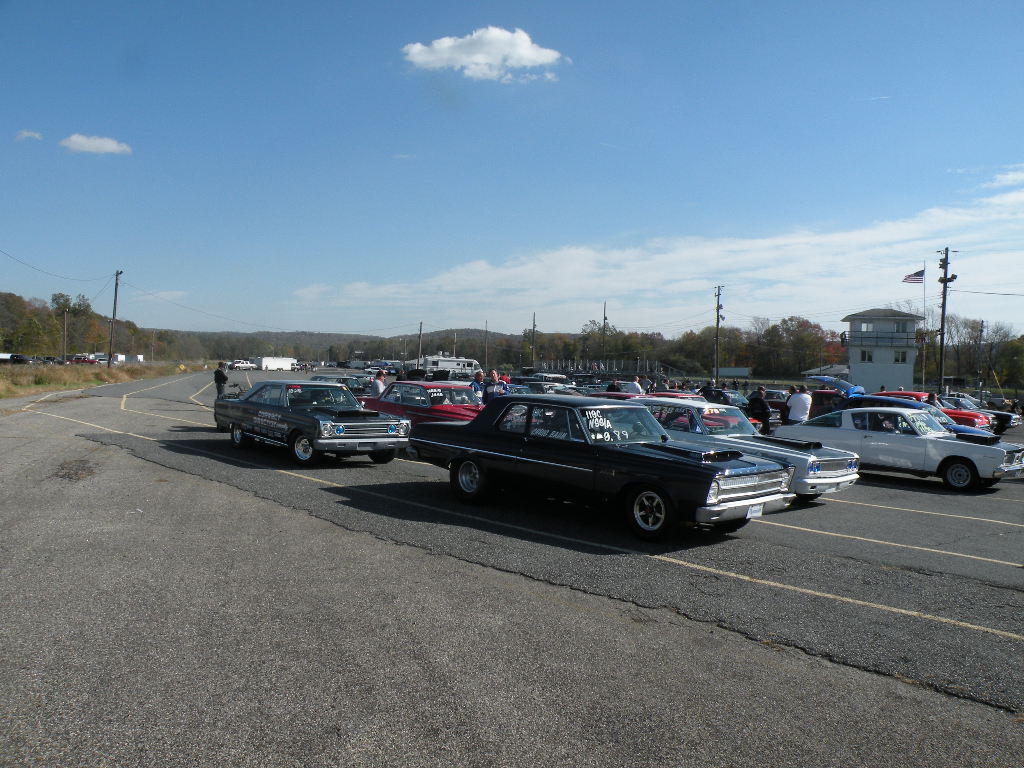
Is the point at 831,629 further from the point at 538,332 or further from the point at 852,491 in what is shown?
the point at 538,332

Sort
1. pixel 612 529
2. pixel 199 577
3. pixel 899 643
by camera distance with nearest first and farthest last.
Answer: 1. pixel 899 643
2. pixel 199 577
3. pixel 612 529

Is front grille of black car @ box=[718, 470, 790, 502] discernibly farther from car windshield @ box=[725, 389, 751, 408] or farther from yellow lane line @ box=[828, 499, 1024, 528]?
car windshield @ box=[725, 389, 751, 408]

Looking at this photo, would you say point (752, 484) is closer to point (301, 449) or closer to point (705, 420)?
point (705, 420)

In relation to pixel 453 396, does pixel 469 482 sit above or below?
below

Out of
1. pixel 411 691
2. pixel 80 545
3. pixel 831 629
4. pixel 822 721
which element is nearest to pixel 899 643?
pixel 831 629

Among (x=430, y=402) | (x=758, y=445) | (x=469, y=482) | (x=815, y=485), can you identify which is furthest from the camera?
(x=430, y=402)

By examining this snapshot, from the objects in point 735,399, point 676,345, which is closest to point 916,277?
point 735,399

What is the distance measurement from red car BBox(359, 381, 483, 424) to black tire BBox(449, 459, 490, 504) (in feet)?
16.4

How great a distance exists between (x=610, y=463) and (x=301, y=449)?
6953 mm

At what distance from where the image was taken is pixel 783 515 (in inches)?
407

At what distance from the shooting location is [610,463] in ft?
27.7

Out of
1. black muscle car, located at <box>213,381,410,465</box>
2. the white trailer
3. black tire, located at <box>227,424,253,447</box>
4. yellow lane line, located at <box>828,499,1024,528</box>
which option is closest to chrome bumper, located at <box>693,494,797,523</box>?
yellow lane line, located at <box>828,499,1024,528</box>

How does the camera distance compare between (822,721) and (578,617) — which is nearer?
(822,721)

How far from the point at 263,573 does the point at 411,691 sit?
2.81 metres
